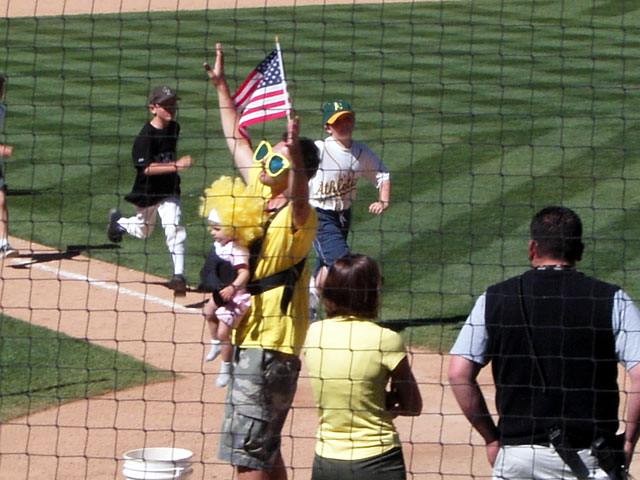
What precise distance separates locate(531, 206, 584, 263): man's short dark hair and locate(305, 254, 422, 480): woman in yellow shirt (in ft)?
2.19

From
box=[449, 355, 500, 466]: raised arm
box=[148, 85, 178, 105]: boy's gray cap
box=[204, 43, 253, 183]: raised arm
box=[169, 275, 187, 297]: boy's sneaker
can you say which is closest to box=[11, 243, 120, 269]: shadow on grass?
box=[169, 275, 187, 297]: boy's sneaker

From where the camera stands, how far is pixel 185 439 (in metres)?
6.89

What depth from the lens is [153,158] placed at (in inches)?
394

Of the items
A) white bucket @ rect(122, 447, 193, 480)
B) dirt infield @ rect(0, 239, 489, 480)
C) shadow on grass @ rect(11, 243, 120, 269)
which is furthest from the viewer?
shadow on grass @ rect(11, 243, 120, 269)

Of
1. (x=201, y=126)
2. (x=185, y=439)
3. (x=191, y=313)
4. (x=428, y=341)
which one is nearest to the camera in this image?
(x=185, y=439)

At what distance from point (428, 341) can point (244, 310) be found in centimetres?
331

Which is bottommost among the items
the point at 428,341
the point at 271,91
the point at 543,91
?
the point at 428,341

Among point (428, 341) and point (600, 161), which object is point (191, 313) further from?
point (600, 161)

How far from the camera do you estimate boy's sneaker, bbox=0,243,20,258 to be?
415 inches

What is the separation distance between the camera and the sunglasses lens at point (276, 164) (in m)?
5.50

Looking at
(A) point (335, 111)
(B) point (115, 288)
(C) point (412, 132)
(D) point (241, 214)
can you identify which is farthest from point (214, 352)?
(C) point (412, 132)

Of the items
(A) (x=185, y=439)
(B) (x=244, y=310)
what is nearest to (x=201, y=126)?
(A) (x=185, y=439)

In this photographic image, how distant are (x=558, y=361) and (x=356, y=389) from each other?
2.59ft

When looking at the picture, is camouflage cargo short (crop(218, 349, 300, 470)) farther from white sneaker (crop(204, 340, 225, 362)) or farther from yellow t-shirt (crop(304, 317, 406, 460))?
white sneaker (crop(204, 340, 225, 362))
